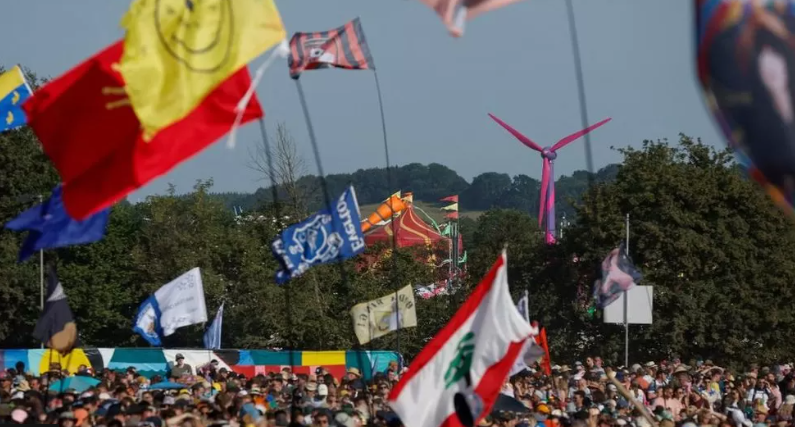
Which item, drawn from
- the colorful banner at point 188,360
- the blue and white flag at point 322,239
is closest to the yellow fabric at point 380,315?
the colorful banner at point 188,360

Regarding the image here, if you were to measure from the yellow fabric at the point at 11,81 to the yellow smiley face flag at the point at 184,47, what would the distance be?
1582 centimetres

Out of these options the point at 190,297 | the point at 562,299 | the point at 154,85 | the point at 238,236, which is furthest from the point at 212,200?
the point at 154,85

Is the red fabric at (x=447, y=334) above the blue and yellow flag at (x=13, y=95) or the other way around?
the other way around

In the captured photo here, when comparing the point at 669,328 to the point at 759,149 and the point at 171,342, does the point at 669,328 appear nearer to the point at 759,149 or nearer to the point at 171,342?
the point at 171,342

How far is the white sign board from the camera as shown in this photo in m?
32.0

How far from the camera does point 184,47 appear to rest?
1128 centimetres

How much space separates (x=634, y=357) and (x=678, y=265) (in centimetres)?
374

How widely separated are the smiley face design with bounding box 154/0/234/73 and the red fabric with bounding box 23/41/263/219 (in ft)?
0.93

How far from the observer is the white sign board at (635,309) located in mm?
32031

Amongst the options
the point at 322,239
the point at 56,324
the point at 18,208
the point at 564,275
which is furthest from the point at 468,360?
Answer: the point at 18,208

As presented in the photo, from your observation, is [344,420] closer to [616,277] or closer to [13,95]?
[13,95]

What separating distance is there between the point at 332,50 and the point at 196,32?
8501 millimetres

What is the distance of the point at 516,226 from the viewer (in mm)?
98250

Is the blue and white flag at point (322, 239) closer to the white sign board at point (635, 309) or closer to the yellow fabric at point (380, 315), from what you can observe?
the yellow fabric at point (380, 315)
